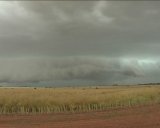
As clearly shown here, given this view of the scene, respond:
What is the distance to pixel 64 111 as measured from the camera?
33531mm

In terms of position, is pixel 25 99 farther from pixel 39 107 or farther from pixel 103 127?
pixel 103 127

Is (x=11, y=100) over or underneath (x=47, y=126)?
over

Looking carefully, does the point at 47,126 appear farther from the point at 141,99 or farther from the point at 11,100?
the point at 141,99

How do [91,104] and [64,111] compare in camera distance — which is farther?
[91,104]

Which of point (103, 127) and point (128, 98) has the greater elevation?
point (128, 98)

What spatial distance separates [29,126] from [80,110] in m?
12.3

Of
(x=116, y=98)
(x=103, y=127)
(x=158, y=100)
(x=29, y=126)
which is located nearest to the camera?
(x=103, y=127)

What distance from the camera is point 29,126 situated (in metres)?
22.1

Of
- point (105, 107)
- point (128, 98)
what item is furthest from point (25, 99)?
point (128, 98)

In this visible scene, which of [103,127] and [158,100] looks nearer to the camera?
[103,127]

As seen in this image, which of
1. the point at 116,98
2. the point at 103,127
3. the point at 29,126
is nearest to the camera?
the point at 103,127

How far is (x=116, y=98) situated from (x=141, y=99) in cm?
405

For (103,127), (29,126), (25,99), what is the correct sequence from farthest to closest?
(25,99) < (29,126) < (103,127)

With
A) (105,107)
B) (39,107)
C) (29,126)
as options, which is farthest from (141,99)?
(29,126)
